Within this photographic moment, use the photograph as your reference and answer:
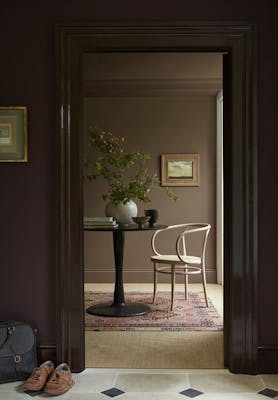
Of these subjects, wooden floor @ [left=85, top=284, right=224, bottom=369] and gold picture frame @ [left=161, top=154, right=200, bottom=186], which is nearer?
wooden floor @ [left=85, top=284, right=224, bottom=369]

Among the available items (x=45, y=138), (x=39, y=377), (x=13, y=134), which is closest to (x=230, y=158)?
(x=45, y=138)

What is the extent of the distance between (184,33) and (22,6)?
113 centimetres

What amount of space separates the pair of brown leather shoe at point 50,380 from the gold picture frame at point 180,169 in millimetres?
4300

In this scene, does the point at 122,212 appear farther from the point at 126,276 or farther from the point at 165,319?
the point at 126,276

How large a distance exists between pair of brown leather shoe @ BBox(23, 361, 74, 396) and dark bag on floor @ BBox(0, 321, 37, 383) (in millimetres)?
87

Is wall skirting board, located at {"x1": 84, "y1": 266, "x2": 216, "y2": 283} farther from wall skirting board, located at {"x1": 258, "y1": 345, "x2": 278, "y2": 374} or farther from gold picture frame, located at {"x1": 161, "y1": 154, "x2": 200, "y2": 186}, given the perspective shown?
wall skirting board, located at {"x1": 258, "y1": 345, "x2": 278, "y2": 374}

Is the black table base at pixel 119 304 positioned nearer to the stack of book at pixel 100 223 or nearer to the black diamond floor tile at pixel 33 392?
the stack of book at pixel 100 223

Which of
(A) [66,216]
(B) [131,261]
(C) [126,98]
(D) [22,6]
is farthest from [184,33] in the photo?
(B) [131,261]

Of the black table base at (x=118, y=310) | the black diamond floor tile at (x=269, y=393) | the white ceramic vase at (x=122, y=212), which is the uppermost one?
the white ceramic vase at (x=122, y=212)

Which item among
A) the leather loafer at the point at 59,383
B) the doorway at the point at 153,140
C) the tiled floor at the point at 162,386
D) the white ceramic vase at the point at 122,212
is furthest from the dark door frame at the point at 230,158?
the doorway at the point at 153,140

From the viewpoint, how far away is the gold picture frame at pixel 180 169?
24.6 feet

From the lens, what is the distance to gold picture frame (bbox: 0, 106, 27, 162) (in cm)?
375

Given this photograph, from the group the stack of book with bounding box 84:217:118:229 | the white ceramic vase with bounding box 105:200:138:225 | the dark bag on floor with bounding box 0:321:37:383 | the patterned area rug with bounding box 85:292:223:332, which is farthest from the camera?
the white ceramic vase with bounding box 105:200:138:225

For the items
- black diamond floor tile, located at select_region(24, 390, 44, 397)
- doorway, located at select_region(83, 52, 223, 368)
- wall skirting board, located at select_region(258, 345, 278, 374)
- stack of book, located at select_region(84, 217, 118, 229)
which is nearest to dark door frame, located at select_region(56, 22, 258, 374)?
wall skirting board, located at select_region(258, 345, 278, 374)
